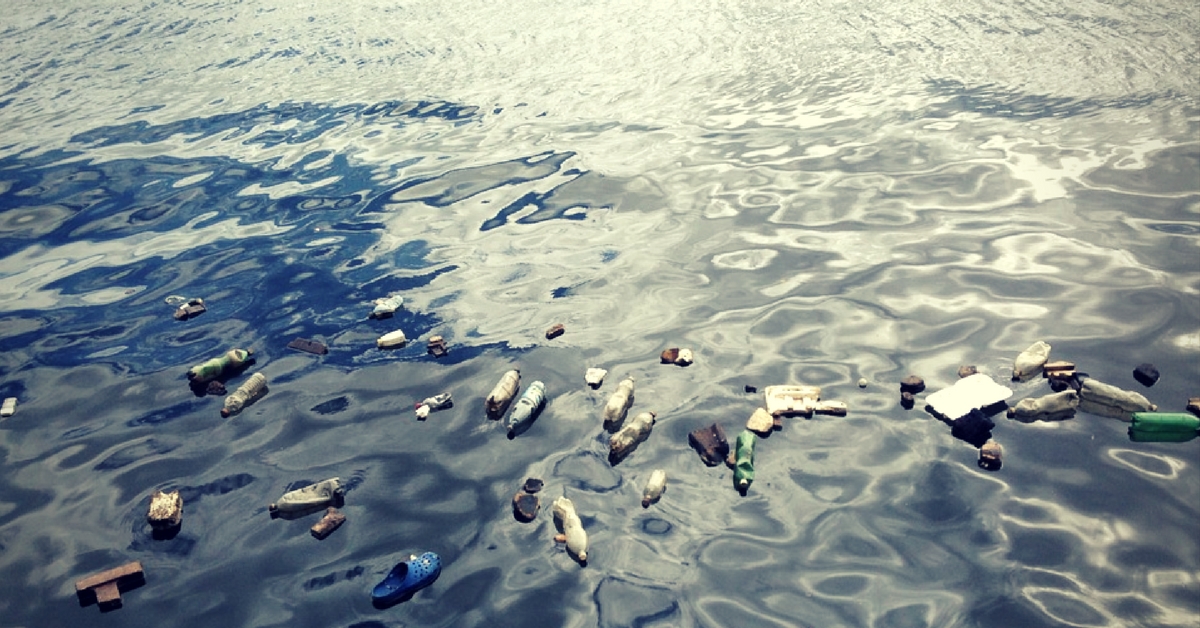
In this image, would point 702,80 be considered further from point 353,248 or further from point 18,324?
point 18,324

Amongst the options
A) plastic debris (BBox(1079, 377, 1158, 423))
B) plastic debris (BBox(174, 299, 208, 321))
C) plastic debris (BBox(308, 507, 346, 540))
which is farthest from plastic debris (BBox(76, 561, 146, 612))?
plastic debris (BBox(1079, 377, 1158, 423))

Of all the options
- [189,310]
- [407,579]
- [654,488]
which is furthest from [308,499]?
[189,310]

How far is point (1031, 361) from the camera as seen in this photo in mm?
5574

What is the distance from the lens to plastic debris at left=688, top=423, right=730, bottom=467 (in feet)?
17.1

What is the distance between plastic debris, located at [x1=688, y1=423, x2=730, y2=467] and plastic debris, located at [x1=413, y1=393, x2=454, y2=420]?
1966mm

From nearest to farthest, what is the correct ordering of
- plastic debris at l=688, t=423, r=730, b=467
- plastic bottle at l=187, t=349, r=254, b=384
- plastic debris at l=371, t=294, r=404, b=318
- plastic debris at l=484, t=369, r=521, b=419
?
plastic debris at l=688, t=423, r=730, b=467 < plastic debris at l=484, t=369, r=521, b=419 < plastic bottle at l=187, t=349, r=254, b=384 < plastic debris at l=371, t=294, r=404, b=318

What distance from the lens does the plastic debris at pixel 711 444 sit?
521 centimetres

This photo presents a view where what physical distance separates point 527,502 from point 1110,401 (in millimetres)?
4043

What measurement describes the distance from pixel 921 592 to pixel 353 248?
22.3 feet

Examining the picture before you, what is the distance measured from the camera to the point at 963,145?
9.04 m

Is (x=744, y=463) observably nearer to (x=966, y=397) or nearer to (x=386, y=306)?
(x=966, y=397)

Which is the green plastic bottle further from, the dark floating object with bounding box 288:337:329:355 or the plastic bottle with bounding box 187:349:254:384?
the plastic bottle with bounding box 187:349:254:384

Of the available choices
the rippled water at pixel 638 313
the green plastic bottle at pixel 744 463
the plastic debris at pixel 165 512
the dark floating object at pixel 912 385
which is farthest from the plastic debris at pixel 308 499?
the dark floating object at pixel 912 385

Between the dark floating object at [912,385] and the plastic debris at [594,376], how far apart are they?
2288 mm
